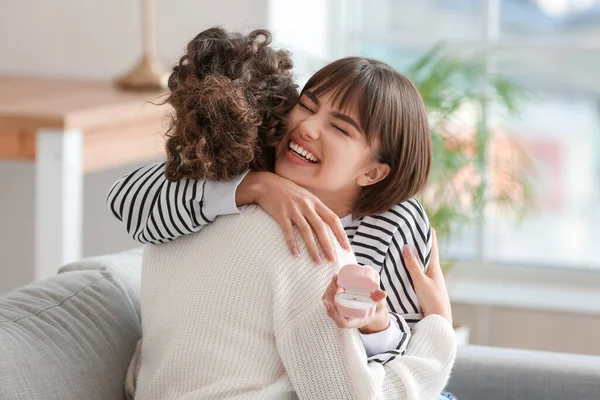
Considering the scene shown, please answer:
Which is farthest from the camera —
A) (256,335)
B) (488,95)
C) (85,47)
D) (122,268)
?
(85,47)

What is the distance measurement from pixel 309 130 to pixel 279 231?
0.50ft

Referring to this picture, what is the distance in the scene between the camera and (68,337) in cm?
152

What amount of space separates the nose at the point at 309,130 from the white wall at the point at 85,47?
161cm

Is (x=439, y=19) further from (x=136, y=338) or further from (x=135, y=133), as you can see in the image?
(x=136, y=338)

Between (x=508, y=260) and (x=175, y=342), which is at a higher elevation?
(x=175, y=342)

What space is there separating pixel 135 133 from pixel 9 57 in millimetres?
777

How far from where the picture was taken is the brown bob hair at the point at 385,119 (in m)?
1.48

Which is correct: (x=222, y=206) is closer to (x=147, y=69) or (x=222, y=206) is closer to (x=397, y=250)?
(x=397, y=250)

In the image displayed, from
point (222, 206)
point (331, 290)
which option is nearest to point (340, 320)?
point (331, 290)

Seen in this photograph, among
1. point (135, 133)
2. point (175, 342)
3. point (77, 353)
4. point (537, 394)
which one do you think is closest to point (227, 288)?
point (175, 342)

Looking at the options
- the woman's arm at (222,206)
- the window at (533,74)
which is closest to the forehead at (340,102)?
the woman's arm at (222,206)

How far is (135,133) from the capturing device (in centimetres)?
269

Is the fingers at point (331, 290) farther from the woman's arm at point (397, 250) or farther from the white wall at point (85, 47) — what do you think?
the white wall at point (85, 47)

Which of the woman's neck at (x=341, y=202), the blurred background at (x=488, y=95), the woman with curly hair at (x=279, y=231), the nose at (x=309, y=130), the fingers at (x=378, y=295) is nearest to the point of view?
the fingers at (x=378, y=295)
